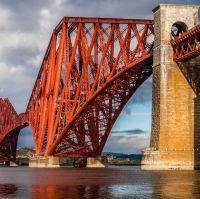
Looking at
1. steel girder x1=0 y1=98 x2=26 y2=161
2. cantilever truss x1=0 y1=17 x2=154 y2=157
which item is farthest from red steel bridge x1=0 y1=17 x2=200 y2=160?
steel girder x1=0 y1=98 x2=26 y2=161

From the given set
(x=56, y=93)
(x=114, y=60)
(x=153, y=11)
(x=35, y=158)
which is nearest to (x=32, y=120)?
(x=35, y=158)

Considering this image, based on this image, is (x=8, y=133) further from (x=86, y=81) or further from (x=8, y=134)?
(x=86, y=81)

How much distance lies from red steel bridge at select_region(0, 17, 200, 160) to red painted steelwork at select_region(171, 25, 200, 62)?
7641 millimetres

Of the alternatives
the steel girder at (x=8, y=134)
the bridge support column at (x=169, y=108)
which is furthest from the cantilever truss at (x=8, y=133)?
the bridge support column at (x=169, y=108)

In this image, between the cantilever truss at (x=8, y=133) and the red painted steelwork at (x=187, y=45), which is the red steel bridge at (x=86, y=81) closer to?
the red painted steelwork at (x=187, y=45)

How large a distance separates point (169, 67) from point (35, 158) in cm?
4327

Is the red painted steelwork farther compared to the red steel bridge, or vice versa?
the red steel bridge

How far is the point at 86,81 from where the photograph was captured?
9144 cm

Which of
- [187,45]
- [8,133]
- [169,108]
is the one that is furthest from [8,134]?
[187,45]

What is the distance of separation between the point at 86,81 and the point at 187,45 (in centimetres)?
2811

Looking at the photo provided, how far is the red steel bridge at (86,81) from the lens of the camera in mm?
Result: 86375

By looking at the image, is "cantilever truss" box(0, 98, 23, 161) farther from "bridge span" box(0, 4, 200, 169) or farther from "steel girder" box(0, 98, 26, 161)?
"bridge span" box(0, 4, 200, 169)

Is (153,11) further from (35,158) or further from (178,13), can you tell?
(35,158)

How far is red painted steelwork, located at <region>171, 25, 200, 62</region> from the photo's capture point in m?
63.3
